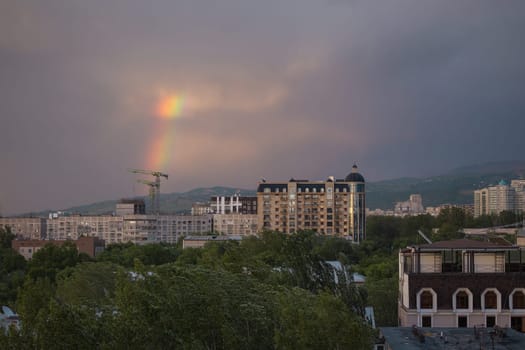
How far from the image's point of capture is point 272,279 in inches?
1156

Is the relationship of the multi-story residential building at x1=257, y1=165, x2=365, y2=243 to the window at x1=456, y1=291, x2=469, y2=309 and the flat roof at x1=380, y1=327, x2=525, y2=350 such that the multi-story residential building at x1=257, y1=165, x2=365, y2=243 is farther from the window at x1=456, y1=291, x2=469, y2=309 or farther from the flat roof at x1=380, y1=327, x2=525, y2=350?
the flat roof at x1=380, y1=327, x2=525, y2=350

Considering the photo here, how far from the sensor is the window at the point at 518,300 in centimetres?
2680

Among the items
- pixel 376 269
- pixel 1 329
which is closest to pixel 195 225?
pixel 376 269

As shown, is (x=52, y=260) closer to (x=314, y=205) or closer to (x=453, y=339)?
(x=453, y=339)

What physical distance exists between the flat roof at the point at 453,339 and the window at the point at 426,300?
314 cm

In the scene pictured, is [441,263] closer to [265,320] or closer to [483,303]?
[483,303]

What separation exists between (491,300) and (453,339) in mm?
5717

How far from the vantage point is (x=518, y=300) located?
2688cm

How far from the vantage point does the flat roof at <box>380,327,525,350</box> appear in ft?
68.3

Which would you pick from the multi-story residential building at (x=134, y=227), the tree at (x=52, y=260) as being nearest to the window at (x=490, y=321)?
the tree at (x=52, y=260)

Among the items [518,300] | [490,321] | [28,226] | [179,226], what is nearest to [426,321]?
[490,321]

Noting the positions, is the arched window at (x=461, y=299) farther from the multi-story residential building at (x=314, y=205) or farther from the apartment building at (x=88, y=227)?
the apartment building at (x=88, y=227)

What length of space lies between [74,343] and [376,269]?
A: 40203 millimetres

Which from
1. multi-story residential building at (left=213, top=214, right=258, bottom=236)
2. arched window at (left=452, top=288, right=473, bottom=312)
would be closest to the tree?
arched window at (left=452, top=288, right=473, bottom=312)
